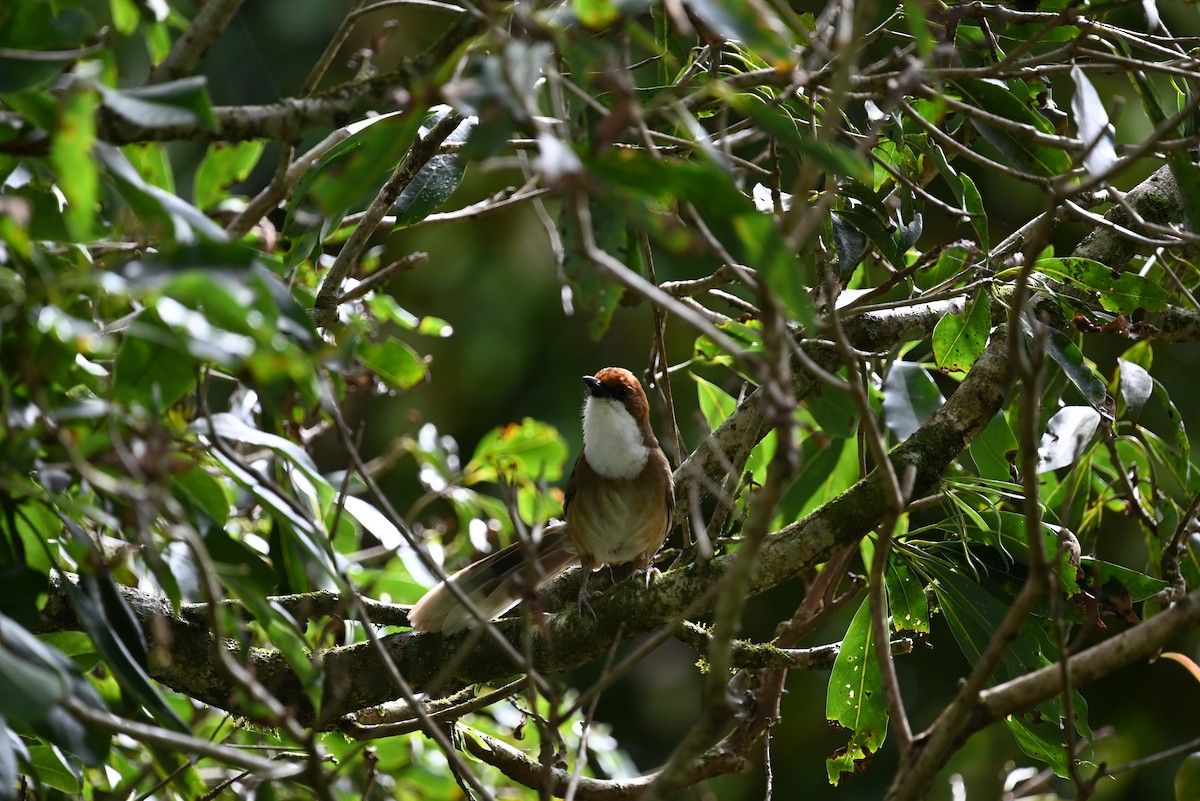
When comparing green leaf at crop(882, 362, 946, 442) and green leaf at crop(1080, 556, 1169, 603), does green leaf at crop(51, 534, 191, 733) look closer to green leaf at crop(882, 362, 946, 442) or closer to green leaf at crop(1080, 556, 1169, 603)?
green leaf at crop(882, 362, 946, 442)

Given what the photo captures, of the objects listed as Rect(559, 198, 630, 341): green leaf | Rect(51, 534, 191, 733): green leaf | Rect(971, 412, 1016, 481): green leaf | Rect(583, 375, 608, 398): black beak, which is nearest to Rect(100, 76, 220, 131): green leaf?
Rect(559, 198, 630, 341): green leaf

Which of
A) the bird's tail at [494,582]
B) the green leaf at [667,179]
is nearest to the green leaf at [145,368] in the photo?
the bird's tail at [494,582]

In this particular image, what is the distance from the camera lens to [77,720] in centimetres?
163

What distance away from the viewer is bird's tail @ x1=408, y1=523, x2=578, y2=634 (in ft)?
9.24

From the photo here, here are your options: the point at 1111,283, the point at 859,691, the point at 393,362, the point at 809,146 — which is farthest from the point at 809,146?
the point at 393,362

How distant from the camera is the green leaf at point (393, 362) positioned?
11.1 feet

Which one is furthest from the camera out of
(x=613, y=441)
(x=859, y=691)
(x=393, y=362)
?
(x=613, y=441)

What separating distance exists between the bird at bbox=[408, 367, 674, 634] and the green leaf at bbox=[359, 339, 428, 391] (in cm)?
63

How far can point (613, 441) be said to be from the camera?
423cm

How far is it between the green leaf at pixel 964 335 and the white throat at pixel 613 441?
1.45 m

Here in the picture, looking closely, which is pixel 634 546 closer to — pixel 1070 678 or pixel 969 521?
pixel 969 521

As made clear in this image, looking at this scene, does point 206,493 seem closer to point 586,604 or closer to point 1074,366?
point 586,604

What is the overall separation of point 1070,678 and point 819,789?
270 inches

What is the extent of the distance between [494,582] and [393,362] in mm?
783
